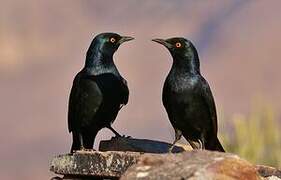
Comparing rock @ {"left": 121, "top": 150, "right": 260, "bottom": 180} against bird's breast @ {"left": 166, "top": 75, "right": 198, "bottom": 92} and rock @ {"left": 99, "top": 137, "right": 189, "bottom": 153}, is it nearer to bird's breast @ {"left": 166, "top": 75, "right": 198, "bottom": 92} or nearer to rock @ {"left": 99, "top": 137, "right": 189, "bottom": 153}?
bird's breast @ {"left": 166, "top": 75, "right": 198, "bottom": 92}

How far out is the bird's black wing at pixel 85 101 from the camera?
11.0m

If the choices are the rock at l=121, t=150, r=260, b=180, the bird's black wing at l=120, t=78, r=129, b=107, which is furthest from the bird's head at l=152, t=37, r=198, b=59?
the rock at l=121, t=150, r=260, b=180

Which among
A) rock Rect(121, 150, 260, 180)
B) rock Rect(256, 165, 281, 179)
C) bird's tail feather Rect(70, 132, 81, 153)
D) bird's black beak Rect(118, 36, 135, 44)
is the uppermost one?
bird's black beak Rect(118, 36, 135, 44)

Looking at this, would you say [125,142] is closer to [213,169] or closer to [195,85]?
[195,85]

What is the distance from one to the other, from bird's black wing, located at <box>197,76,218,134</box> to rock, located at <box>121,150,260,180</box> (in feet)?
9.06

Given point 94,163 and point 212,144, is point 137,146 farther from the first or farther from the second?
point 94,163

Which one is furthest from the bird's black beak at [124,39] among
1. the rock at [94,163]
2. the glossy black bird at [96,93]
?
the rock at [94,163]

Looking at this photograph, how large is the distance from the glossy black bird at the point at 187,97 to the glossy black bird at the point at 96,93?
1183 millimetres

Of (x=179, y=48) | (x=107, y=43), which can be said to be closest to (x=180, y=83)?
(x=179, y=48)

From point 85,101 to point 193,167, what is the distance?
4.08 metres

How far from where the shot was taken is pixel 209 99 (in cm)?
1024

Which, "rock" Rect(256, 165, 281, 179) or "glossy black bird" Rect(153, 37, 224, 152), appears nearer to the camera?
"rock" Rect(256, 165, 281, 179)

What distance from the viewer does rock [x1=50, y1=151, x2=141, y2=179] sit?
899 cm

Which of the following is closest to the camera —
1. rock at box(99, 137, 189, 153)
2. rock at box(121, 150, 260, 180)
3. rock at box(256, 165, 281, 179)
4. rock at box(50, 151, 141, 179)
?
rock at box(121, 150, 260, 180)
